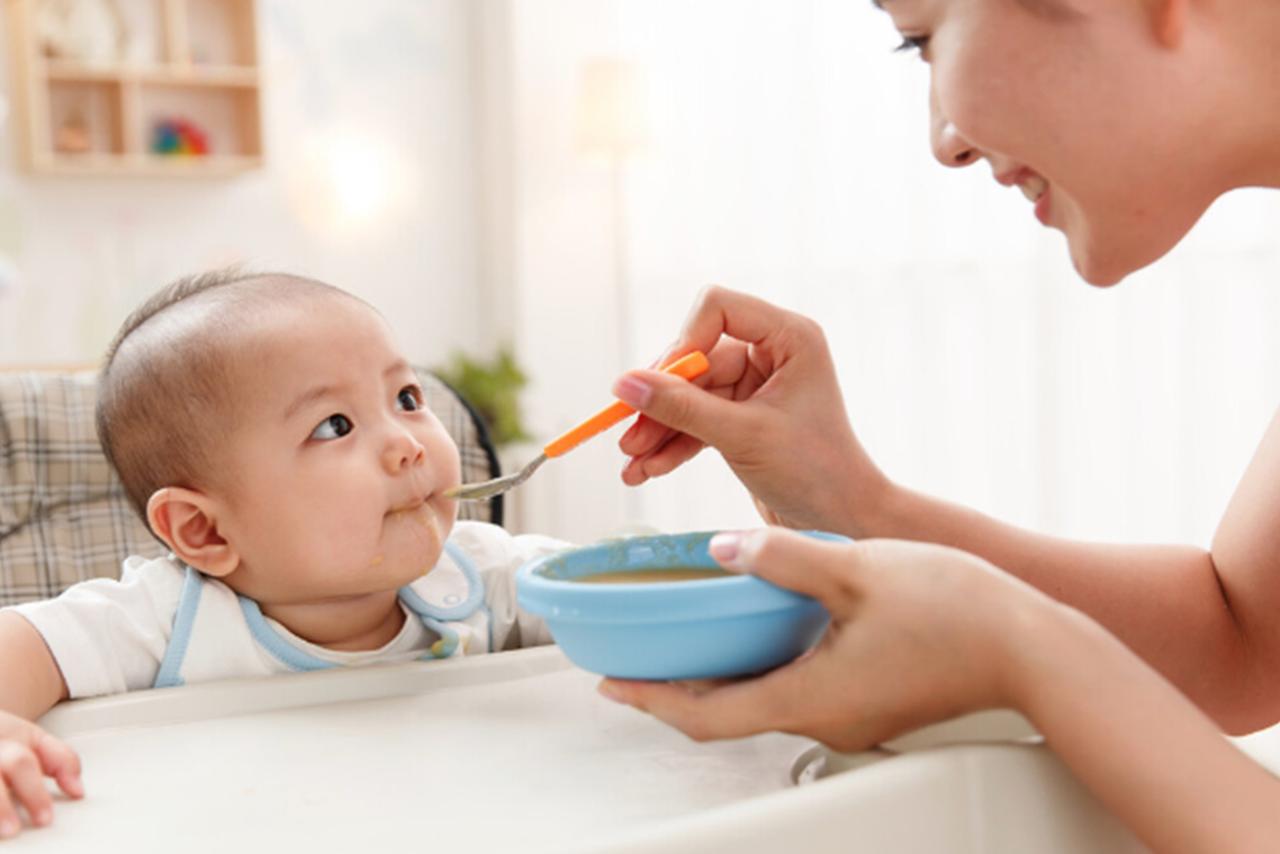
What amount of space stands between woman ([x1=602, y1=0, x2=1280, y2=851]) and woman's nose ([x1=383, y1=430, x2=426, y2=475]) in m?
0.18

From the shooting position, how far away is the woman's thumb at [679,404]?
994 millimetres

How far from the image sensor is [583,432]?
40.4 inches

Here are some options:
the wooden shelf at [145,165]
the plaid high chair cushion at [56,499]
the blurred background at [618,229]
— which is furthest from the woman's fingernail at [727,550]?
the wooden shelf at [145,165]

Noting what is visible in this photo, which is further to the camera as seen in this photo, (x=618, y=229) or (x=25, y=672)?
(x=618, y=229)

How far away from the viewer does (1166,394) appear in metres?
2.56

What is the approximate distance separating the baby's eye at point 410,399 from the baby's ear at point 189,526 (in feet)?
0.60

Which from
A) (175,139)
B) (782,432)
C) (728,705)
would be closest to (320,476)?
(782,432)

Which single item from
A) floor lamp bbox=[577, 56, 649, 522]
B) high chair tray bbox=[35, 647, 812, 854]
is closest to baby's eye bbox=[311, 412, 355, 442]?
high chair tray bbox=[35, 647, 812, 854]

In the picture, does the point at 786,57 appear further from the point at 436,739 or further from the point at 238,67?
the point at 436,739

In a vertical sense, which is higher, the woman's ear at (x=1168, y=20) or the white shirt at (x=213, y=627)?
the woman's ear at (x=1168, y=20)

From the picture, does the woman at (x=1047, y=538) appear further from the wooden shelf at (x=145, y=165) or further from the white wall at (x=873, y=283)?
the wooden shelf at (x=145, y=165)

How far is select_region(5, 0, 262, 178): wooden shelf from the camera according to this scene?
3.91 m

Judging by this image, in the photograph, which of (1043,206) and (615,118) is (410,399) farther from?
(615,118)

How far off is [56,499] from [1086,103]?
44.8 inches
